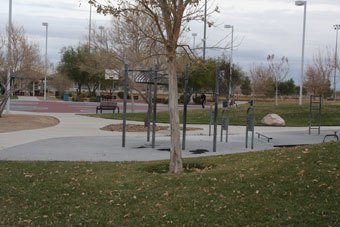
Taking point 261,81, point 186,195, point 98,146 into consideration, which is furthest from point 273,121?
point 261,81

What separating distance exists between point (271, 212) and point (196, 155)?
228 inches

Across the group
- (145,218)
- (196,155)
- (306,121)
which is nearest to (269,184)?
(145,218)

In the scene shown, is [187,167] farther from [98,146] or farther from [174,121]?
[98,146]

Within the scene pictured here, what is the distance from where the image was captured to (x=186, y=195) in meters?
6.39

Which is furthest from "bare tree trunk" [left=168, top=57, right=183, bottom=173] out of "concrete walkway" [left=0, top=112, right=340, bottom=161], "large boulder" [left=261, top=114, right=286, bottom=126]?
"large boulder" [left=261, top=114, right=286, bottom=126]

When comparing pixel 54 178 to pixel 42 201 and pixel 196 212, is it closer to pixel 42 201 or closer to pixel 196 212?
pixel 42 201

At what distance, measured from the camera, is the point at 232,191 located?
21.1 ft

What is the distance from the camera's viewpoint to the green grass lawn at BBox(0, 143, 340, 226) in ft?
18.0

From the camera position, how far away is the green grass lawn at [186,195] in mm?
5477

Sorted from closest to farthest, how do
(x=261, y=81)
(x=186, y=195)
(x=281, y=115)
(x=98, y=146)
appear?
1. (x=186, y=195)
2. (x=98, y=146)
3. (x=281, y=115)
4. (x=261, y=81)

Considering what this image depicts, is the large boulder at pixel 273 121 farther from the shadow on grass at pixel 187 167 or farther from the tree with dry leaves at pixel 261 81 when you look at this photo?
the tree with dry leaves at pixel 261 81

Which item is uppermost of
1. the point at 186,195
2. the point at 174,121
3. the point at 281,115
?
the point at 174,121

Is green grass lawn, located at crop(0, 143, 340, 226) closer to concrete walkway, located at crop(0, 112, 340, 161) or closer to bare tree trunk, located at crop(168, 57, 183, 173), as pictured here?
bare tree trunk, located at crop(168, 57, 183, 173)

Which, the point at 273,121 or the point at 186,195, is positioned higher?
the point at 273,121
